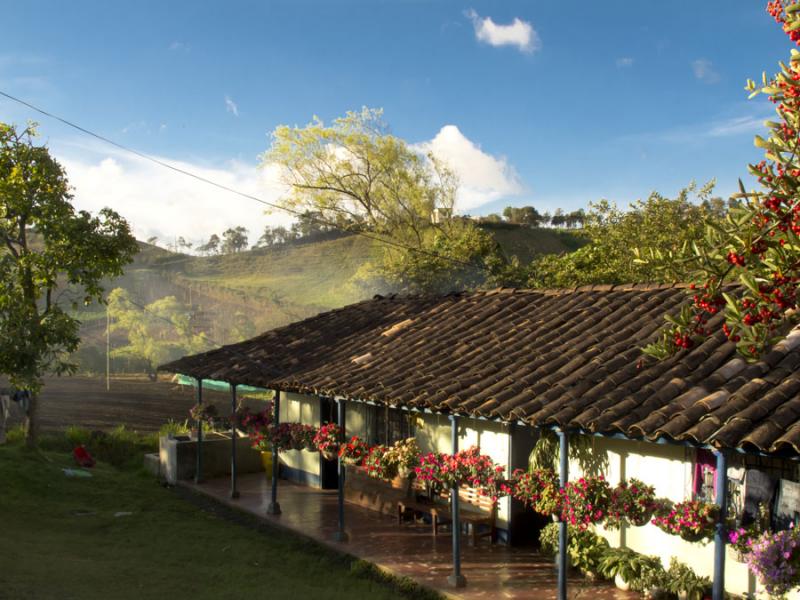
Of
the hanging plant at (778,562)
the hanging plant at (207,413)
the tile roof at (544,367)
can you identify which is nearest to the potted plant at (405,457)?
the tile roof at (544,367)

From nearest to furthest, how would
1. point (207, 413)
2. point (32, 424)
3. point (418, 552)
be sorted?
1. point (418, 552)
2. point (207, 413)
3. point (32, 424)

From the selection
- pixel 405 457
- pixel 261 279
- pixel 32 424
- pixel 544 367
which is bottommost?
pixel 32 424

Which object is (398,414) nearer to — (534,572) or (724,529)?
(534,572)

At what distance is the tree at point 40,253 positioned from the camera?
15.7 meters

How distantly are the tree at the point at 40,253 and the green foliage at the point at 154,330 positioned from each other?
2670cm

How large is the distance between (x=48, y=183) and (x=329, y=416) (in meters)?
8.89

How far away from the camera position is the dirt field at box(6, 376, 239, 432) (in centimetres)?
2673

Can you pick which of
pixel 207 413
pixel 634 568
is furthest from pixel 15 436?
pixel 634 568

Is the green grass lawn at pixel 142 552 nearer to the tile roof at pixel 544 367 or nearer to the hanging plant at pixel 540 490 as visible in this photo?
the hanging plant at pixel 540 490

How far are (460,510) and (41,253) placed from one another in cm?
1182

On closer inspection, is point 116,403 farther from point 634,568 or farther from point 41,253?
point 634,568

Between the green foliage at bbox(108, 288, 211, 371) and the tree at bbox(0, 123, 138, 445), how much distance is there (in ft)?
87.6

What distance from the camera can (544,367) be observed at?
9539 millimetres

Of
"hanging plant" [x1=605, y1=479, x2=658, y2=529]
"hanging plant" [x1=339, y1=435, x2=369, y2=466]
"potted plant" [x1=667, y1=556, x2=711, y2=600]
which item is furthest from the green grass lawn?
"potted plant" [x1=667, y1=556, x2=711, y2=600]
